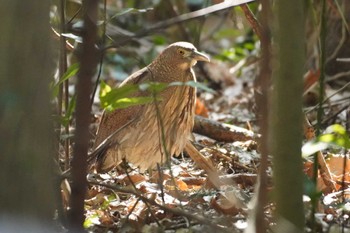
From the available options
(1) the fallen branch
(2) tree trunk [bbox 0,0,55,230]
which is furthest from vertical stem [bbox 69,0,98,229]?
(1) the fallen branch

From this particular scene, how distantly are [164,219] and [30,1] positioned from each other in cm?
112

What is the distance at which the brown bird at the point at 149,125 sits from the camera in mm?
4414

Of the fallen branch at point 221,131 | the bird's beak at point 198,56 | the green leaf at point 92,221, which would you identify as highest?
the bird's beak at point 198,56

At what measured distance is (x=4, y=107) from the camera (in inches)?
92.4

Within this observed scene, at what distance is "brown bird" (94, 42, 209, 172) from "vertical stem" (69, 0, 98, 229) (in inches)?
75.6

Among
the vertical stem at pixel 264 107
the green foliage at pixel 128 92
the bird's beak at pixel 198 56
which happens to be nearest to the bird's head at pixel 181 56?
the bird's beak at pixel 198 56

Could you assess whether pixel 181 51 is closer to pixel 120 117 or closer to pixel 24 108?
pixel 120 117

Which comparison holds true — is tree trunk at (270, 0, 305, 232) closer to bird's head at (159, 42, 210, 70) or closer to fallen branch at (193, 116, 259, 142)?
bird's head at (159, 42, 210, 70)

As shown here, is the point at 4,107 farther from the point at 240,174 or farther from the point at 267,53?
the point at 240,174

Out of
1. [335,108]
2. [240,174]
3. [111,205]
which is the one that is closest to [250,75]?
[335,108]

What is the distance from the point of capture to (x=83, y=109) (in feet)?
7.63

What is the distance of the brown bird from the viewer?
4.41 m

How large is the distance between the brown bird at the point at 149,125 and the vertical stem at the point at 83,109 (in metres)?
1.92

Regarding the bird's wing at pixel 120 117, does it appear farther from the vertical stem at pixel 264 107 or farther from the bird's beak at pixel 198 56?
the vertical stem at pixel 264 107
